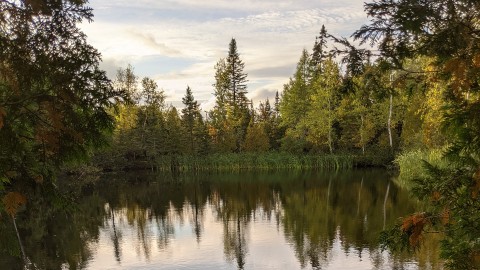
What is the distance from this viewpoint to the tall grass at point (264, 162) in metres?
43.1

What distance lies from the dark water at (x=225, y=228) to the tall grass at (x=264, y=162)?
11691 mm

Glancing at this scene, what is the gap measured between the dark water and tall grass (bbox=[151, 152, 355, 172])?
11691 mm

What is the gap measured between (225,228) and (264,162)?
25.8 meters

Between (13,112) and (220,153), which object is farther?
(220,153)

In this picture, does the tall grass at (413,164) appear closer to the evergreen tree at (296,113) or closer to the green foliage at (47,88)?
the evergreen tree at (296,113)

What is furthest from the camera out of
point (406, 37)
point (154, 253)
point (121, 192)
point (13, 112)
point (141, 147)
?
point (141, 147)

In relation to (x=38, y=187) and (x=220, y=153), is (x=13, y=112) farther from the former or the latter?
(x=220, y=153)

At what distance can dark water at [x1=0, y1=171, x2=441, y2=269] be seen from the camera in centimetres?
1344

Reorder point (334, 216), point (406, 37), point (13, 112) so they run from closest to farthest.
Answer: point (406, 37), point (13, 112), point (334, 216)

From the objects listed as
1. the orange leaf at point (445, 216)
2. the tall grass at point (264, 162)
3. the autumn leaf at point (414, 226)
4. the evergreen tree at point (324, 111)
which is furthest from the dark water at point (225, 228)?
the evergreen tree at point (324, 111)

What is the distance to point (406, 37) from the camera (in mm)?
5195

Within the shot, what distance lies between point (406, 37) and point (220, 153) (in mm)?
42739

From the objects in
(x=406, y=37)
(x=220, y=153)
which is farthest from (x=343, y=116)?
(x=406, y=37)

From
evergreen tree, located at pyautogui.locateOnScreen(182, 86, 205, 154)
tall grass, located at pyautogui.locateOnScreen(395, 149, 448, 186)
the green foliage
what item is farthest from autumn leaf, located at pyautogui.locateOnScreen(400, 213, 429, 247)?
evergreen tree, located at pyautogui.locateOnScreen(182, 86, 205, 154)
